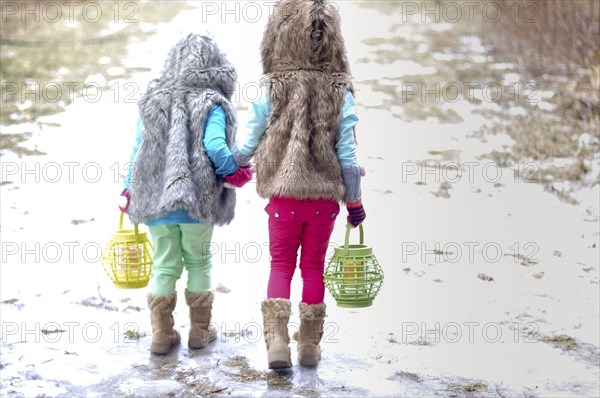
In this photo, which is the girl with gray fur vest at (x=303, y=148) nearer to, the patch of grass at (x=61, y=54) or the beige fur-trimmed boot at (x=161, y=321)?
the beige fur-trimmed boot at (x=161, y=321)

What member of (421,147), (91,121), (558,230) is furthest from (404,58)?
(558,230)

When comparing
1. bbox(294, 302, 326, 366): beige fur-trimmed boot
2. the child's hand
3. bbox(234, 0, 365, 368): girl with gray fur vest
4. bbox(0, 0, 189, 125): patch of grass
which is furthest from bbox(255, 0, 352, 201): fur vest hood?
bbox(0, 0, 189, 125): patch of grass

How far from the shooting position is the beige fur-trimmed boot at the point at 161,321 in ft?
13.3

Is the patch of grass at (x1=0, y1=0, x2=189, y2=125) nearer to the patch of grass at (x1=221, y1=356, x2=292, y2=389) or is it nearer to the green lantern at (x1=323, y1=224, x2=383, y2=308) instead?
the patch of grass at (x1=221, y1=356, x2=292, y2=389)

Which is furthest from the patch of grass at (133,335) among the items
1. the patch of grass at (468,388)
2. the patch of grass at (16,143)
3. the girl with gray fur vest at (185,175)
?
the patch of grass at (16,143)

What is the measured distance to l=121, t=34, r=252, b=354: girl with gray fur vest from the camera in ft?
13.1

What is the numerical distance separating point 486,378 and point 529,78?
6176 millimetres

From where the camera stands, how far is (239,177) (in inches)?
159

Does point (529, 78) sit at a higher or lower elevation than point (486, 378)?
higher

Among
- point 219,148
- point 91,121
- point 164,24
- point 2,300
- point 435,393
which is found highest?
point 164,24

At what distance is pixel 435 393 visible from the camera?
3.68 metres

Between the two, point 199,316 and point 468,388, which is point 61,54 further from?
point 468,388

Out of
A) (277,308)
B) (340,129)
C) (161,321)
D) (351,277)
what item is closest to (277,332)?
(277,308)

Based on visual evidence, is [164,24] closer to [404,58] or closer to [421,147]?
[404,58]
